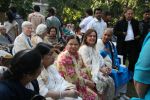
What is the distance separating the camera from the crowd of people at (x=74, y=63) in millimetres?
2311

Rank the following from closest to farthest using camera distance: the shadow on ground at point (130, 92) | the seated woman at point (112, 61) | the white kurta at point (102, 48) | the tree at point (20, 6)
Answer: the white kurta at point (102, 48)
the seated woman at point (112, 61)
the shadow on ground at point (130, 92)
the tree at point (20, 6)

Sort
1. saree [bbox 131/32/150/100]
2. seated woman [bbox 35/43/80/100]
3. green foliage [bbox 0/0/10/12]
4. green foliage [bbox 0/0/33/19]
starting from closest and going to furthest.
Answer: saree [bbox 131/32/150/100]
seated woman [bbox 35/43/80/100]
green foliage [bbox 0/0/10/12]
green foliage [bbox 0/0/33/19]

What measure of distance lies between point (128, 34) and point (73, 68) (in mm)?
3634

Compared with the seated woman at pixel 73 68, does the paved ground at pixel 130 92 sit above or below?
below

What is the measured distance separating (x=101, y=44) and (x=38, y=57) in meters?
4.78

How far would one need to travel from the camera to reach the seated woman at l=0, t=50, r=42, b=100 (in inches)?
88.9

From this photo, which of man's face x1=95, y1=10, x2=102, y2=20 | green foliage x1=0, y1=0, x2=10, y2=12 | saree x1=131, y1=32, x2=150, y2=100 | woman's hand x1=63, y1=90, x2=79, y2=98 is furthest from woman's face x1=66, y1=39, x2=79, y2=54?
green foliage x1=0, y1=0, x2=10, y2=12

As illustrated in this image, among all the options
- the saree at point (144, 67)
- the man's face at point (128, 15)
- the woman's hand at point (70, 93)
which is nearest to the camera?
the saree at point (144, 67)

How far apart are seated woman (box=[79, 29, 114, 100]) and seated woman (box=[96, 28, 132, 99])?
338 millimetres

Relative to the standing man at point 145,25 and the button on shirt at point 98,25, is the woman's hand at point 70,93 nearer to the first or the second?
the button on shirt at point 98,25

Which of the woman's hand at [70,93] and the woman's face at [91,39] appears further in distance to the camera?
the woman's face at [91,39]

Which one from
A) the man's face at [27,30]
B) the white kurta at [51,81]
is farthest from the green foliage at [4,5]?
the white kurta at [51,81]

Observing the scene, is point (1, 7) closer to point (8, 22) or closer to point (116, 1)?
point (8, 22)

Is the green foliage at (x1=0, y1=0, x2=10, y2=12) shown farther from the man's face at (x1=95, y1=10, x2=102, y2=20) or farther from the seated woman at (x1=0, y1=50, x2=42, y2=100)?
the seated woman at (x1=0, y1=50, x2=42, y2=100)
